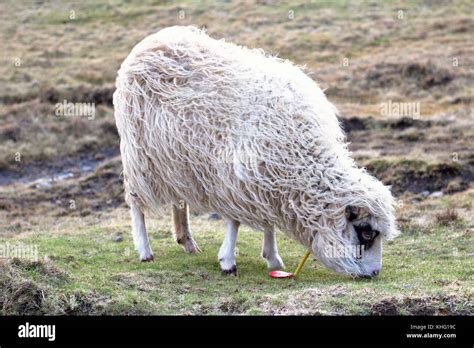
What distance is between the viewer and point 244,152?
419 inches

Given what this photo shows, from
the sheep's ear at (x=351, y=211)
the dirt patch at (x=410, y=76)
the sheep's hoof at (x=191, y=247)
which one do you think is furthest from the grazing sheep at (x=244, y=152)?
the dirt patch at (x=410, y=76)

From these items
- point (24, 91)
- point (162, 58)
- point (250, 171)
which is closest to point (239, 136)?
point (250, 171)

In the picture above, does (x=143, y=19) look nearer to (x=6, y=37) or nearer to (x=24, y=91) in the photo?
(x=6, y=37)

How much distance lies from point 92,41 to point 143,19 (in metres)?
4.85

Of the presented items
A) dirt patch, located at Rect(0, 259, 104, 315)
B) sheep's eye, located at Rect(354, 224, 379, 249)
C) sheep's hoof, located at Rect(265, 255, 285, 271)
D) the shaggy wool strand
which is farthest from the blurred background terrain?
the shaggy wool strand

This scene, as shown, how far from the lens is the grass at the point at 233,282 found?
8953 mm

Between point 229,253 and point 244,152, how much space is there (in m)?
1.54

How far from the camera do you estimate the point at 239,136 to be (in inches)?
424

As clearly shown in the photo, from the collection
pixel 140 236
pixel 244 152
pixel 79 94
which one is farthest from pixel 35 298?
pixel 79 94

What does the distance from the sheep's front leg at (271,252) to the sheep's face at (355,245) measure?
115 cm

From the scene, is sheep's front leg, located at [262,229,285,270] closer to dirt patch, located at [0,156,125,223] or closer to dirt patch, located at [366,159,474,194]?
dirt patch, located at [366,159,474,194]

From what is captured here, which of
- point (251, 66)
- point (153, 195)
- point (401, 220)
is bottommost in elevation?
point (401, 220)

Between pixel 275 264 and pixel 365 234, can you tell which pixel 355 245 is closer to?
pixel 365 234

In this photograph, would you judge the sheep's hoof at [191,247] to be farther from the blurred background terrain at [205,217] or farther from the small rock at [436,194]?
the small rock at [436,194]
